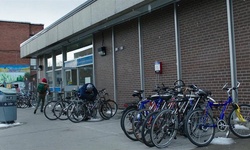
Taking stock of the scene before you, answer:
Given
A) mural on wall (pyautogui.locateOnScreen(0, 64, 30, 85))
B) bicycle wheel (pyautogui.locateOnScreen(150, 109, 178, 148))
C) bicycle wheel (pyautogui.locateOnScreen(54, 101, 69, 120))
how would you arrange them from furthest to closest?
mural on wall (pyautogui.locateOnScreen(0, 64, 30, 85)), bicycle wheel (pyautogui.locateOnScreen(54, 101, 69, 120)), bicycle wheel (pyautogui.locateOnScreen(150, 109, 178, 148))

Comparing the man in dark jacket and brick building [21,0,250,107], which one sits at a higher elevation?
brick building [21,0,250,107]

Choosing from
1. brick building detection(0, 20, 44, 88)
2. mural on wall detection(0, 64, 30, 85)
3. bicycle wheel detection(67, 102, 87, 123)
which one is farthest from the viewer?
brick building detection(0, 20, 44, 88)

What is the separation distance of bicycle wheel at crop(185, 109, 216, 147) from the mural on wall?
111ft

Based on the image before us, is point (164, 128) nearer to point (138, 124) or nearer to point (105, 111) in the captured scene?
point (138, 124)

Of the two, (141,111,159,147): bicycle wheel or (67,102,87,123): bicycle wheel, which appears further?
(67,102,87,123): bicycle wheel

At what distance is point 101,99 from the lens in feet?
34.7

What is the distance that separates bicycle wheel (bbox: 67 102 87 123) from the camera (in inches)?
393

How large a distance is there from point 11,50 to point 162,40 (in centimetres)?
3291

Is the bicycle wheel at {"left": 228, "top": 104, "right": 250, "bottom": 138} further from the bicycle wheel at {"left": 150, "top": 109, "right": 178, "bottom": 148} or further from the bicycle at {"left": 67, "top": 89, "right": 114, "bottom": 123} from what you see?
the bicycle at {"left": 67, "top": 89, "right": 114, "bottom": 123}

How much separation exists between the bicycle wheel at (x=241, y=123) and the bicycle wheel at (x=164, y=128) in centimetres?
125

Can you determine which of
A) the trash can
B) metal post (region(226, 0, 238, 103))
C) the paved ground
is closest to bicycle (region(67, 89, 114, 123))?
the paved ground

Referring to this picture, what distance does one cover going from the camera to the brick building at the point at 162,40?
Answer: 793 centimetres

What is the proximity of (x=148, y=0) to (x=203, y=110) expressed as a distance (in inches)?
166

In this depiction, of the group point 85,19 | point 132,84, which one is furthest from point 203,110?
point 85,19
